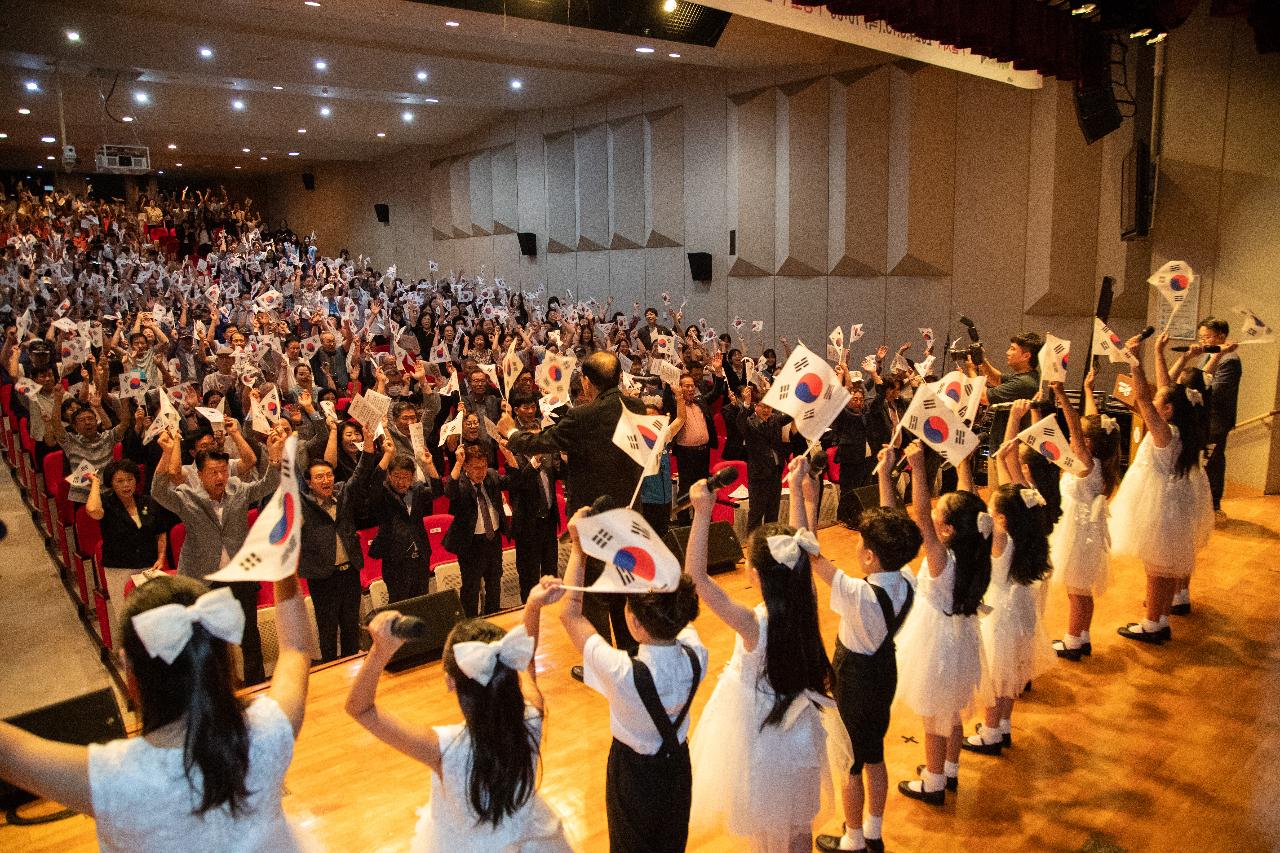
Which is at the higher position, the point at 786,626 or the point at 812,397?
the point at 812,397

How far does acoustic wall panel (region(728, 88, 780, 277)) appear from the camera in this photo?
43.5 ft

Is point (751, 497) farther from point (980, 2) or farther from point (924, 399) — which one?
point (980, 2)

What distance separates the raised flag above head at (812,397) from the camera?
345cm

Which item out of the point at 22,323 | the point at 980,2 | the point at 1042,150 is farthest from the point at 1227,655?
the point at 22,323

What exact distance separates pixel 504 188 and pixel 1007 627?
55.8ft

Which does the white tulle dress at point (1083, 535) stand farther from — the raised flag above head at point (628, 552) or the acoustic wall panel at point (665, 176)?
the acoustic wall panel at point (665, 176)

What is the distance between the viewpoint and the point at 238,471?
568 cm

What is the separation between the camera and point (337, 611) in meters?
5.13

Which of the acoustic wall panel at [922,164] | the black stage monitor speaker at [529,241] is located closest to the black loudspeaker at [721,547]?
the acoustic wall panel at [922,164]

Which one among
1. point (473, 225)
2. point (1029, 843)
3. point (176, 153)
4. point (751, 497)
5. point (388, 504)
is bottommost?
point (1029, 843)

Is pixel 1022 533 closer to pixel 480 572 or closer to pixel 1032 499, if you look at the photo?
pixel 1032 499

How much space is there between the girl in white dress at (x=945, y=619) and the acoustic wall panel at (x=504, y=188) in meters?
16.7

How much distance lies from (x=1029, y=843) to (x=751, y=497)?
13.2 feet

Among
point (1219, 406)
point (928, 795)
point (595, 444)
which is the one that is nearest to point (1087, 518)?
point (928, 795)
